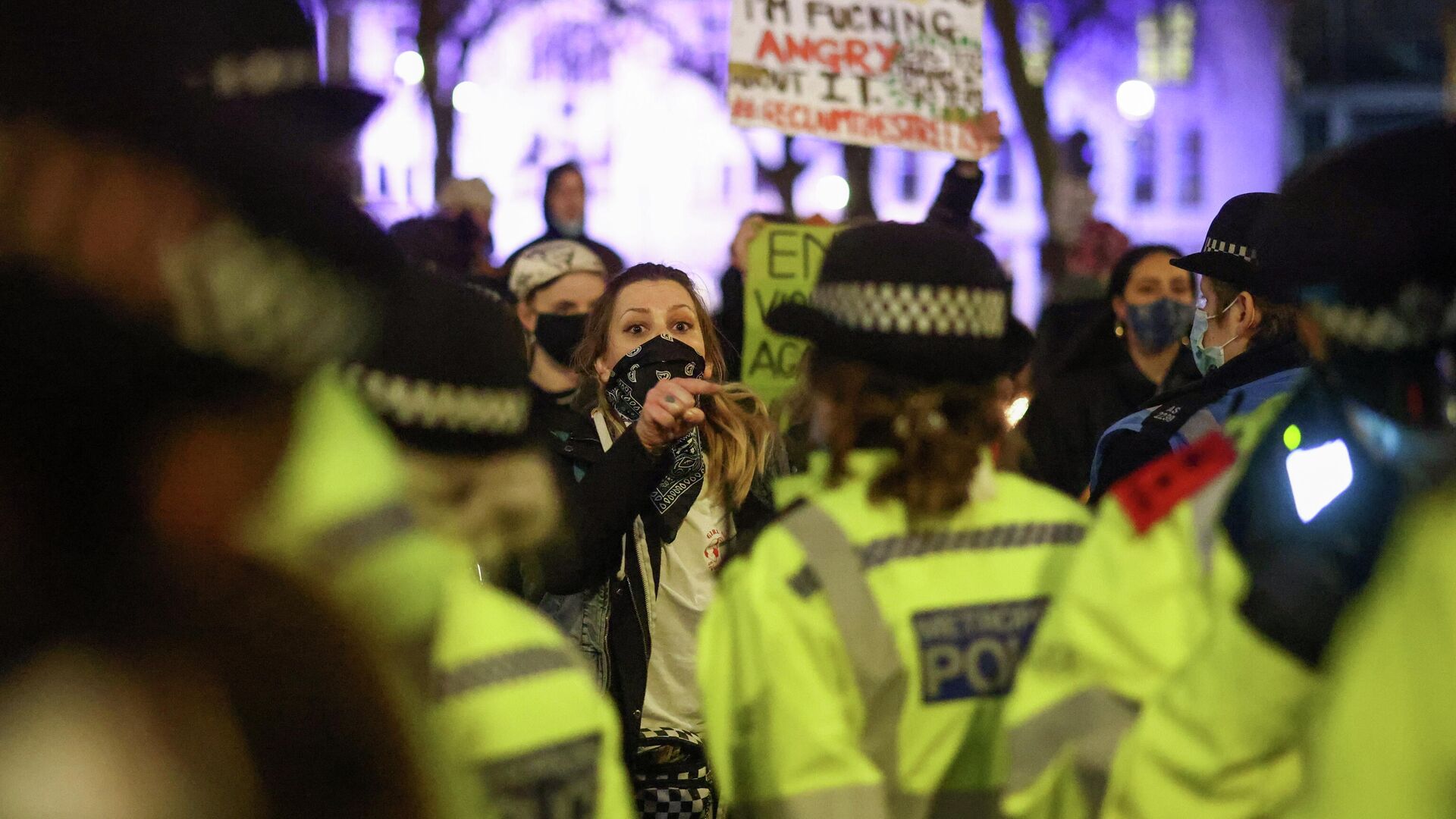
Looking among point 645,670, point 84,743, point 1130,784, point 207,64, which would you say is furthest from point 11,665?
point 645,670

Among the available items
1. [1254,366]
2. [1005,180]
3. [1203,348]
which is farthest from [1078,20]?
[1254,366]

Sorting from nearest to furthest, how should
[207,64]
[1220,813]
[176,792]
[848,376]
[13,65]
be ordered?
1. [176,792]
2. [13,65]
3. [207,64]
4. [1220,813]
5. [848,376]

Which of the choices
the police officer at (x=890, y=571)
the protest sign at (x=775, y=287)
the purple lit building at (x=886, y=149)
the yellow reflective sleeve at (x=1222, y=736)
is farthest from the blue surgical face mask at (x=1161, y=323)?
the purple lit building at (x=886, y=149)

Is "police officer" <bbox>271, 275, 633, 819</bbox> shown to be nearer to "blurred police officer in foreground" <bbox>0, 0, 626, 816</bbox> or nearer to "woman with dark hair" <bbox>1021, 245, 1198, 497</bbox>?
"blurred police officer in foreground" <bbox>0, 0, 626, 816</bbox>

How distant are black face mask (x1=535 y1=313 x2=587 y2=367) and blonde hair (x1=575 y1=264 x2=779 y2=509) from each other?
46.7 inches

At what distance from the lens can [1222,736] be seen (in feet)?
7.21

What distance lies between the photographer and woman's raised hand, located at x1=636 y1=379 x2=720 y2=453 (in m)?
4.07

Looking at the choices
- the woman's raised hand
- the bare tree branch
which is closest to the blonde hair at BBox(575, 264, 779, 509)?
the woman's raised hand

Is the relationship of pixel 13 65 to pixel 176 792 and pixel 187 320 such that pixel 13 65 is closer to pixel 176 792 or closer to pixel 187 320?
pixel 187 320

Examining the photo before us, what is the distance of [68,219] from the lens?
1.11 metres

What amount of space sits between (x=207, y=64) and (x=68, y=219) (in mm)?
279

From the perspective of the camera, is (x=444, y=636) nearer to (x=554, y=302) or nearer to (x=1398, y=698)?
(x=1398, y=698)

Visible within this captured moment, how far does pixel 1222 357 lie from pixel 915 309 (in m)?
2.36

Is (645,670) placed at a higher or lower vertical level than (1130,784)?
lower
